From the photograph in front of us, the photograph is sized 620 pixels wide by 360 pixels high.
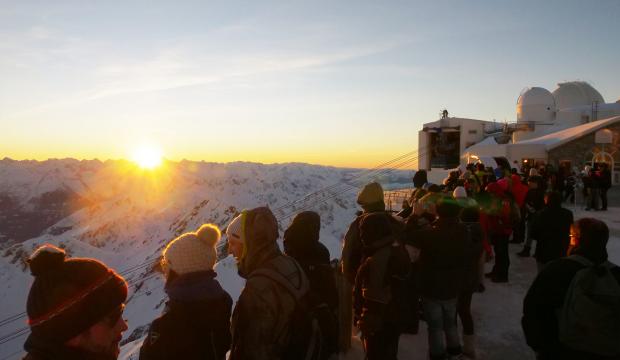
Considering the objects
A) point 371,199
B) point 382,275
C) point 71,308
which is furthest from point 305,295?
point 371,199

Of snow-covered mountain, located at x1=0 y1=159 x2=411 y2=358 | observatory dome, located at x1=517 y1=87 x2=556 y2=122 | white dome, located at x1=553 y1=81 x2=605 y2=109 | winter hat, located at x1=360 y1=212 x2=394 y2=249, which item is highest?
white dome, located at x1=553 y1=81 x2=605 y2=109

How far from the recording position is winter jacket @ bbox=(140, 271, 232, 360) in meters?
2.45

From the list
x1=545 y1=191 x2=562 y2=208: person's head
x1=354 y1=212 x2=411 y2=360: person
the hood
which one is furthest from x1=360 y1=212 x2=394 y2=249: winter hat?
x1=545 y1=191 x2=562 y2=208: person's head

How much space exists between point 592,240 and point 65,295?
3342 mm

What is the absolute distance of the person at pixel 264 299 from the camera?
2641 mm

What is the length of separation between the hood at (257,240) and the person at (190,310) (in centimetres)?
26

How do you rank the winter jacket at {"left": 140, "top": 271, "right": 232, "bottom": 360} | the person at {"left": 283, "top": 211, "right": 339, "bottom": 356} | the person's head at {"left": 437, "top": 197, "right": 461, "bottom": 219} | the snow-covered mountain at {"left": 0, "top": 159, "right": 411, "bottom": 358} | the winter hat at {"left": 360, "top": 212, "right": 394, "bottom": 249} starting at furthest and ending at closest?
the snow-covered mountain at {"left": 0, "top": 159, "right": 411, "bottom": 358}
the person's head at {"left": 437, "top": 197, "right": 461, "bottom": 219}
the person at {"left": 283, "top": 211, "right": 339, "bottom": 356}
the winter hat at {"left": 360, "top": 212, "right": 394, "bottom": 249}
the winter jacket at {"left": 140, "top": 271, "right": 232, "bottom": 360}

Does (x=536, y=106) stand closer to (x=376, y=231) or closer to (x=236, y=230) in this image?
(x=376, y=231)

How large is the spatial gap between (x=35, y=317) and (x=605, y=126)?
24357 mm

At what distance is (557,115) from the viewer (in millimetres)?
32438

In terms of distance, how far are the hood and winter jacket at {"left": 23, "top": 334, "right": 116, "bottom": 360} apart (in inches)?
49.9

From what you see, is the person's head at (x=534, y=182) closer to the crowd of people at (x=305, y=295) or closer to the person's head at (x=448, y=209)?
the crowd of people at (x=305, y=295)

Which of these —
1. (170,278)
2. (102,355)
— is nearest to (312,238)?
(170,278)

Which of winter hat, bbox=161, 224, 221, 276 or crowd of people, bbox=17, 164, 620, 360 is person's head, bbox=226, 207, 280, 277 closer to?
crowd of people, bbox=17, 164, 620, 360
